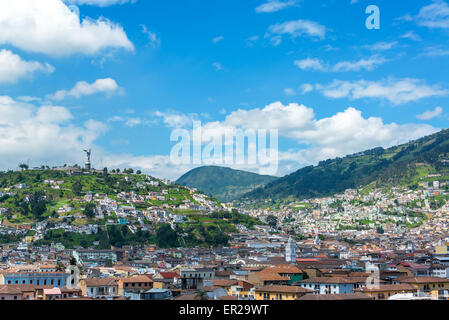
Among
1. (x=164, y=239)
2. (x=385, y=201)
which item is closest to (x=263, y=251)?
(x=164, y=239)

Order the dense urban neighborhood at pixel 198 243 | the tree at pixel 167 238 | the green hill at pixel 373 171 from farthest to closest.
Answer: the green hill at pixel 373 171, the tree at pixel 167 238, the dense urban neighborhood at pixel 198 243

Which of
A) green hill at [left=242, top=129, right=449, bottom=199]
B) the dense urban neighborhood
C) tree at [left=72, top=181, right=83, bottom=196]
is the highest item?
green hill at [left=242, top=129, right=449, bottom=199]

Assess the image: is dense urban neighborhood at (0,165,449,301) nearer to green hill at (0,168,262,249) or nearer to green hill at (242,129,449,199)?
green hill at (0,168,262,249)

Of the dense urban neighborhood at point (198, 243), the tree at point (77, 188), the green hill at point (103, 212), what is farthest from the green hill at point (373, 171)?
the tree at point (77, 188)

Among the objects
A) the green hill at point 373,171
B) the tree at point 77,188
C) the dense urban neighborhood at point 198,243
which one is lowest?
the dense urban neighborhood at point 198,243

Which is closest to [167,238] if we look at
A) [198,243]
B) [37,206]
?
[198,243]

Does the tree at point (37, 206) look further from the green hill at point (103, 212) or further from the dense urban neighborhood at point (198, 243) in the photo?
the dense urban neighborhood at point (198, 243)

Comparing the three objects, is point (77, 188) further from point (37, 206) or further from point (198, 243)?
point (198, 243)

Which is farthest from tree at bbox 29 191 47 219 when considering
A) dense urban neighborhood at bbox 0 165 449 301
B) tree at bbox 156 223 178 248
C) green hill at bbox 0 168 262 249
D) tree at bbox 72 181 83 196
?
tree at bbox 156 223 178 248
